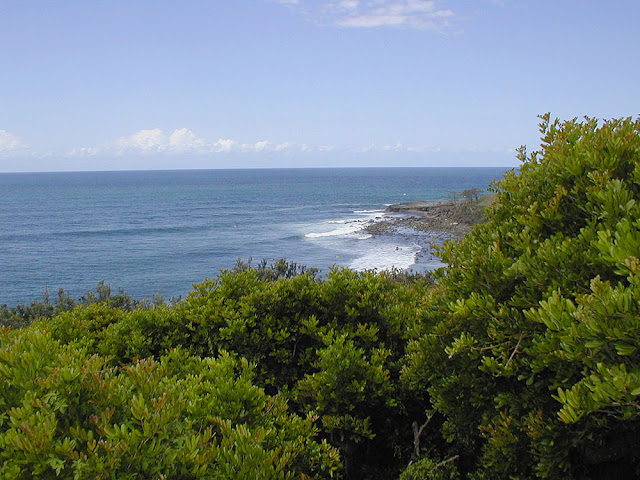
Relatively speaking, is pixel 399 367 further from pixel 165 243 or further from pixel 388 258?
pixel 165 243

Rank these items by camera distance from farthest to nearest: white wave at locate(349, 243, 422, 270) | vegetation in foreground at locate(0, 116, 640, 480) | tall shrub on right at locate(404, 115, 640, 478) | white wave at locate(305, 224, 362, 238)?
white wave at locate(305, 224, 362, 238) → white wave at locate(349, 243, 422, 270) → tall shrub on right at locate(404, 115, 640, 478) → vegetation in foreground at locate(0, 116, 640, 480)

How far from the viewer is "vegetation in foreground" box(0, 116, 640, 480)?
3285mm

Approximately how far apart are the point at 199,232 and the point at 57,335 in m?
61.6

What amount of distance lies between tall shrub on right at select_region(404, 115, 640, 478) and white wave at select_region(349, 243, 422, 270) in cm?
3623

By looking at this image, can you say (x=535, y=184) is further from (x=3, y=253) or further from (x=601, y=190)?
(x=3, y=253)

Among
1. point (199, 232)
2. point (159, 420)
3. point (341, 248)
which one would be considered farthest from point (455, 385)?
point (199, 232)

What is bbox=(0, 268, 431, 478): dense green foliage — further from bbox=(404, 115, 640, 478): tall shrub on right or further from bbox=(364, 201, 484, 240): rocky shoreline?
bbox=(364, 201, 484, 240): rocky shoreline

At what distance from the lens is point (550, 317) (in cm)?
374

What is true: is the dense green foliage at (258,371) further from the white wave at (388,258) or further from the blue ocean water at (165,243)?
the white wave at (388,258)

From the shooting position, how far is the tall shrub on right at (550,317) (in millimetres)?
3406

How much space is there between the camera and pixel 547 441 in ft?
14.1

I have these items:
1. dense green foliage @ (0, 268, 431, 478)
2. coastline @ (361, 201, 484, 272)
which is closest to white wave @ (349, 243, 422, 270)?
coastline @ (361, 201, 484, 272)

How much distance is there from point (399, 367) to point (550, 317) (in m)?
3.70

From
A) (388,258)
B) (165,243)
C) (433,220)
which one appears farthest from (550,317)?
(433,220)
